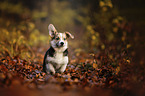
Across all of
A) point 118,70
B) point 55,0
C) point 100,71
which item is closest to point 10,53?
point 100,71

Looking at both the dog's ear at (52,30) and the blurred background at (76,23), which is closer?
the dog's ear at (52,30)

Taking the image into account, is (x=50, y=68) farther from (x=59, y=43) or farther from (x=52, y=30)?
(x=52, y=30)

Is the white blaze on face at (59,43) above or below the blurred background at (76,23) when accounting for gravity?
below

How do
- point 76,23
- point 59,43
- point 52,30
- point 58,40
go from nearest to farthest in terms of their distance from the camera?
point 59,43 < point 58,40 < point 52,30 < point 76,23

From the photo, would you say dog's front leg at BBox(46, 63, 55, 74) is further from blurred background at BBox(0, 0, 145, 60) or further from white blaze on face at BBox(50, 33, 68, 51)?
blurred background at BBox(0, 0, 145, 60)

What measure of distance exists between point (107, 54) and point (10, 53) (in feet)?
10.9

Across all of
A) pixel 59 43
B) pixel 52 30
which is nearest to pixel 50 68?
pixel 59 43

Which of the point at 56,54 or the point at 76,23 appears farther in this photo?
the point at 76,23

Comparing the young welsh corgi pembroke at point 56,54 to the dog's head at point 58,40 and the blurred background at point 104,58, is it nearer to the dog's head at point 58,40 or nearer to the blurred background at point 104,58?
the dog's head at point 58,40

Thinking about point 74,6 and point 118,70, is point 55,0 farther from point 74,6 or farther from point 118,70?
point 118,70

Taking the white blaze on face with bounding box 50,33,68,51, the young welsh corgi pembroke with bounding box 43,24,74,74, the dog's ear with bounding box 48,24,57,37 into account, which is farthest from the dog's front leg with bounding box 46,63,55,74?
the dog's ear with bounding box 48,24,57,37

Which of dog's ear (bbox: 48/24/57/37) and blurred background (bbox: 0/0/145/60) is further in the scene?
blurred background (bbox: 0/0/145/60)

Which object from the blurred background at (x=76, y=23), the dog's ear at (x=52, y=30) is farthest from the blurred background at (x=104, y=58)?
the dog's ear at (x=52, y=30)

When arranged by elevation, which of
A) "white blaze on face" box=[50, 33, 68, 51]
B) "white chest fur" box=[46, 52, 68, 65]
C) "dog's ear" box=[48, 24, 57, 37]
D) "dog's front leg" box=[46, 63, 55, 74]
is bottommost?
"dog's front leg" box=[46, 63, 55, 74]
